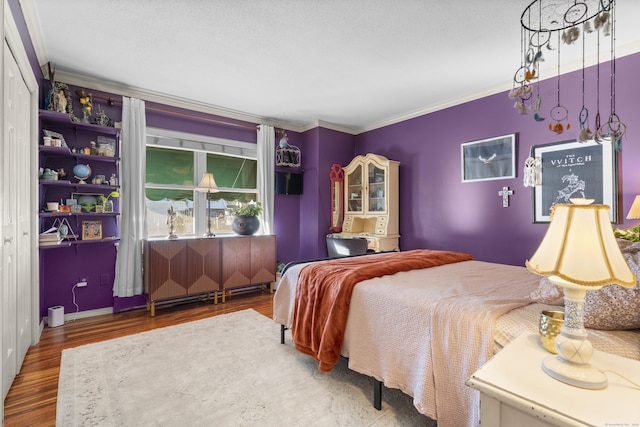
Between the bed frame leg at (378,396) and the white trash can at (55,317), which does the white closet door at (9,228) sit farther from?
the bed frame leg at (378,396)

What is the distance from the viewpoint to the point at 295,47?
266cm

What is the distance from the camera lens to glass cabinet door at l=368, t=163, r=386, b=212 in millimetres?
4383

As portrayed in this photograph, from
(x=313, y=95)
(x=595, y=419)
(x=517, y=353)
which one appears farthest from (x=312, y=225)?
(x=595, y=419)

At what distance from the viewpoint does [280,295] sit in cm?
254

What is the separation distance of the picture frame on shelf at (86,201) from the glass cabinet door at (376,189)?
3.33 meters

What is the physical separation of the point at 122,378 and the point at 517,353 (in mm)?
2358

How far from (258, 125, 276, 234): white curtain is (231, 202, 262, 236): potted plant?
0.27 metres

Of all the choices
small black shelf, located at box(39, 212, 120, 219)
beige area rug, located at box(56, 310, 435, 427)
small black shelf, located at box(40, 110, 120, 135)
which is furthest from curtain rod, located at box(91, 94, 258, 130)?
beige area rug, located at box(56, 310, 435, 427)

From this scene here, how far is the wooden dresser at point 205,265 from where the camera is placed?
3.50 metres

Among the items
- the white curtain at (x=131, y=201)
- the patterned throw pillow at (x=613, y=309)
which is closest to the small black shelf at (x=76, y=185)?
the white curtain at (x=131, y=201)

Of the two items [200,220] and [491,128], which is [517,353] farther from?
[200,220]

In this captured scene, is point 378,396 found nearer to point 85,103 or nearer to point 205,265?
point 205,265

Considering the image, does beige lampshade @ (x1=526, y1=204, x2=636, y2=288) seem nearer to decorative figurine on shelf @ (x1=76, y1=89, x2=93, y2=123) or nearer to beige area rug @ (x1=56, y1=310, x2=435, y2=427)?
beige area rug @ (x1=56, y1=310, x2=435, y2=427)

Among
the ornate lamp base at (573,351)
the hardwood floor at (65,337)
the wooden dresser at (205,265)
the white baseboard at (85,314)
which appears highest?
the ornate lamp base at (573,351)
